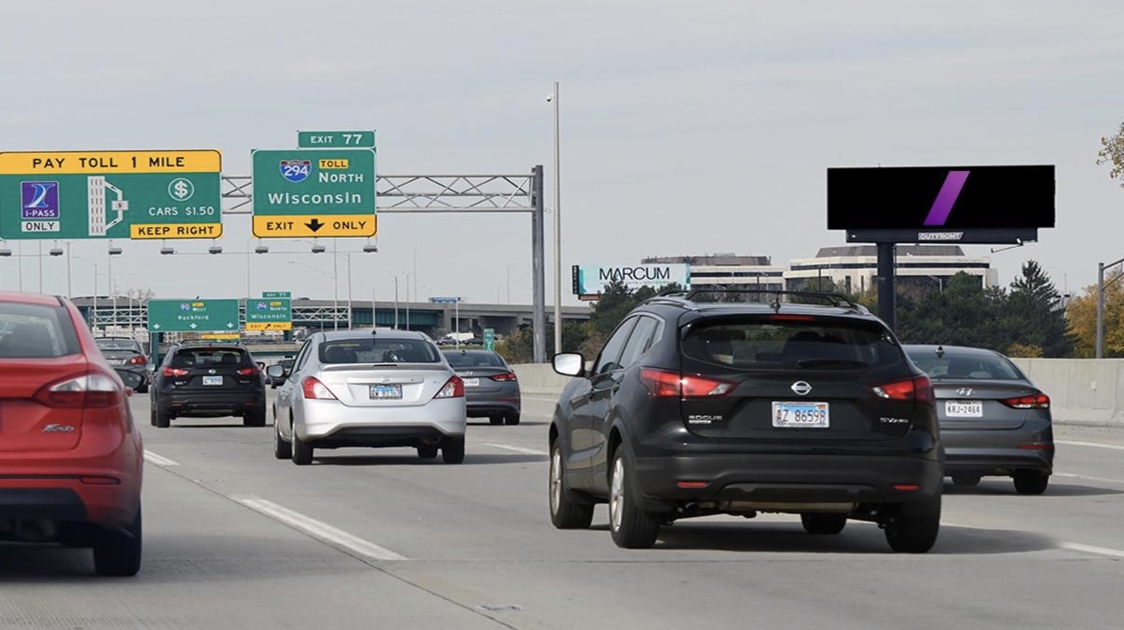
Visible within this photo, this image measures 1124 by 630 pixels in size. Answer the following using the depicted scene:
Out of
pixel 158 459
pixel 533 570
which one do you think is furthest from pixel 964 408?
pixel 158 459

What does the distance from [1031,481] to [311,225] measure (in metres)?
41.7

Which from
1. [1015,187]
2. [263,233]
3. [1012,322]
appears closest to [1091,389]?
[1015,187]

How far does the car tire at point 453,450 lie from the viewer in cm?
2244

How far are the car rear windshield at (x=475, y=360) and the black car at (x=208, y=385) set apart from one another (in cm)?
339

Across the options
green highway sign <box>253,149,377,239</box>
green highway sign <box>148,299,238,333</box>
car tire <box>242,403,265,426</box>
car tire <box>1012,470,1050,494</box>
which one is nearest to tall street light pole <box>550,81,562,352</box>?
green highway sign <box>253,149,377,239</box>

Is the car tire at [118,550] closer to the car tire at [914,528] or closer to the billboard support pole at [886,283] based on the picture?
the car tire at [914,528]

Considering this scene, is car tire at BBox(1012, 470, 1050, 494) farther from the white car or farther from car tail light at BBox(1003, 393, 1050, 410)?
the white car

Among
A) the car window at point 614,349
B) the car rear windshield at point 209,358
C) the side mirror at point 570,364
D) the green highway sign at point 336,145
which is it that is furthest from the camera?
the green highway sign at point 336,145

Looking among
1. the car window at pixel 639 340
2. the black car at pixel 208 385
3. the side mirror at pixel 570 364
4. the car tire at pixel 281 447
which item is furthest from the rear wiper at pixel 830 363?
the black car at pixel 208 385

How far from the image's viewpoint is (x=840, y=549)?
12.9 m

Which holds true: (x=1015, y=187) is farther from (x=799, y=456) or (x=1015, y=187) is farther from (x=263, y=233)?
(x=799, y=456)

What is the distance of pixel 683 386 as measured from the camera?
472 inches

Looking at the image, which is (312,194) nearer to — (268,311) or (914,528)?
(914,528)

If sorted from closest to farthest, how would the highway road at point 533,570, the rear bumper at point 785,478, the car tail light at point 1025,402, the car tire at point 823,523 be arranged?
1. the highway road at point 533,570
2. the rear bumper at point 785,478
3. the car tire at point 823,523
4. the car tail light at point 1025,402
